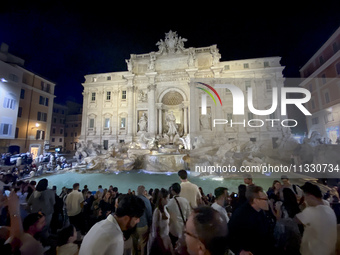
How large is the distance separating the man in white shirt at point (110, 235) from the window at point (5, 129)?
21141 millimetres

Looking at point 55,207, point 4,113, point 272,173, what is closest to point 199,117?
point 272,173

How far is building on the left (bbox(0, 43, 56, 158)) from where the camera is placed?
604 inches

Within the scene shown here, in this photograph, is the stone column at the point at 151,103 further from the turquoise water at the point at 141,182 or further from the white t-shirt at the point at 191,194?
the white t-shirt at the point at 191,194

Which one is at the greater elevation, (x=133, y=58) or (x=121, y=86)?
(x=133, y=58)

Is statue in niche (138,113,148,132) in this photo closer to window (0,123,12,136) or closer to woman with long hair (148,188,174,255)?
window (0,123,12,136)

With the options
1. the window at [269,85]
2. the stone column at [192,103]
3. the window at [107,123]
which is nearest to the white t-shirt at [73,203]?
the stone column at [192,103]

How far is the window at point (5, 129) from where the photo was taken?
1502 cm

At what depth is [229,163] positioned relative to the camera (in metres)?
11.5

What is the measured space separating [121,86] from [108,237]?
72.6 ft

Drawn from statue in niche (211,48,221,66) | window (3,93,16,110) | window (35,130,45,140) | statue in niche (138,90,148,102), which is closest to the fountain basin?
statue in niche (138,90,148,102)

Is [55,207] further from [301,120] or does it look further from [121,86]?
[301,120]

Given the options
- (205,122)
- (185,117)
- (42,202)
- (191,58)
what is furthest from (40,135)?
(42,202)

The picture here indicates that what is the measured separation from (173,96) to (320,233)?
63.7 feet

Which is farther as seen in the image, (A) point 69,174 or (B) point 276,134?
(B) point 276,134
